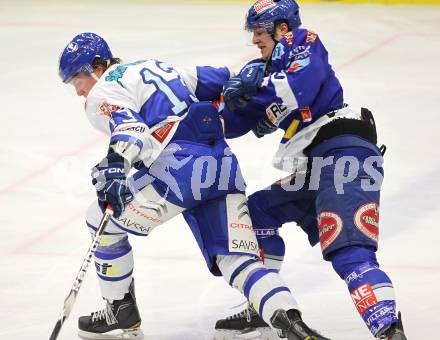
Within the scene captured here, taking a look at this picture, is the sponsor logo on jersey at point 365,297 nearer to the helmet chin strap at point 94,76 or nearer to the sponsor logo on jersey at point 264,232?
the sponsor logo on jersey at point 264,232

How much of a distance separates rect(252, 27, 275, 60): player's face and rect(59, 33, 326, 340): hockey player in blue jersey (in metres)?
0.29

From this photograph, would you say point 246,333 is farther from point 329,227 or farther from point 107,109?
point 107,109

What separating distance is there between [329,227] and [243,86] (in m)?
0.55

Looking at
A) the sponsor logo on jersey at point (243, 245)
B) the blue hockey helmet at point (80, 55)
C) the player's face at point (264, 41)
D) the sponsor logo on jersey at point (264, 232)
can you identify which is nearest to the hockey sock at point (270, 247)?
the sponsor logo on jersey at point (264, 232)

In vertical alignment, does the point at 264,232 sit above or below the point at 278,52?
below

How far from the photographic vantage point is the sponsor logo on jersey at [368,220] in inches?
140

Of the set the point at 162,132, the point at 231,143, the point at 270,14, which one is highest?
the point at 270,14

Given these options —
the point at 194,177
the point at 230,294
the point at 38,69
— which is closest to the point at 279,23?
the point at 194,177

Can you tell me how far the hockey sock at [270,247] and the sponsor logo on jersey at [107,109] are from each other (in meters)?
0.74

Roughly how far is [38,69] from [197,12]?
7.33 ft

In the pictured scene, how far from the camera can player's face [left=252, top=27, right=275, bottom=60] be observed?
3848mm

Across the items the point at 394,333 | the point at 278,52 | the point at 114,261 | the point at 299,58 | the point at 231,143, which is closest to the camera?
the point at 394,333

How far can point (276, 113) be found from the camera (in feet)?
12.1

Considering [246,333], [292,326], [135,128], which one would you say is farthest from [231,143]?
[292,326]
